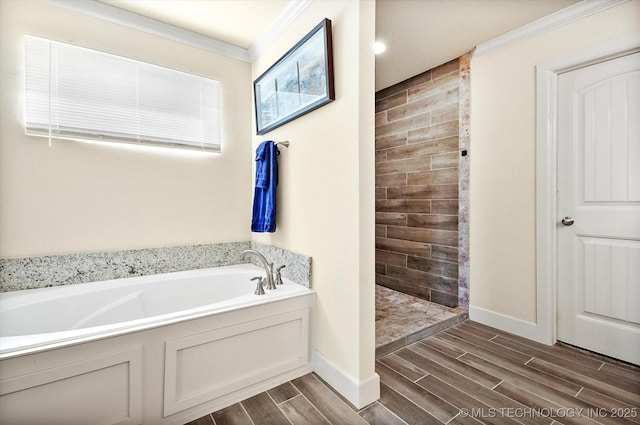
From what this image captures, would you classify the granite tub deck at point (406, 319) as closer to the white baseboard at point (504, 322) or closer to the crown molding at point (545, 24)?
the white baseboard at point (504, 322)

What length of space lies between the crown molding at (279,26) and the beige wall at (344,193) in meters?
0.05

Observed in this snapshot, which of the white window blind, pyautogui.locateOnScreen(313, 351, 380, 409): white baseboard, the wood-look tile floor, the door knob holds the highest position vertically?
the white window blind

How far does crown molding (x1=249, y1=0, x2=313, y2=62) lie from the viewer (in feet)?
6.33

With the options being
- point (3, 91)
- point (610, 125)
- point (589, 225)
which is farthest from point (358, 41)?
point (3, 91)

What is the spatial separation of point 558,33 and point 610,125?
0.75m

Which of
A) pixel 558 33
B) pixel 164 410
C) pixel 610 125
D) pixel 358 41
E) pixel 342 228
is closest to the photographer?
pixel 164 410

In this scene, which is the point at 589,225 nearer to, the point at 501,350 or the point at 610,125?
the point at 610,125

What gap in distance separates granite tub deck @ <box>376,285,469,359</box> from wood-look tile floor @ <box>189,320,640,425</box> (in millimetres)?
95

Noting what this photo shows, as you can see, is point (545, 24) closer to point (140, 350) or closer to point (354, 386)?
point (354, 386)

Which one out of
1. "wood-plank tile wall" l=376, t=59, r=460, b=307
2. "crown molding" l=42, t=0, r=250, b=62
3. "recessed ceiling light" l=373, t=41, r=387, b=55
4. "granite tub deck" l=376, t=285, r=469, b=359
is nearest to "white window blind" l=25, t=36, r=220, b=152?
"crown molding" l=42, t=0, r=250, b=62

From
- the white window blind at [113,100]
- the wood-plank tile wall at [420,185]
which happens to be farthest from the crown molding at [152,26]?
the wood-plank tile wall at [420,185]

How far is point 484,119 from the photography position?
8.28ft

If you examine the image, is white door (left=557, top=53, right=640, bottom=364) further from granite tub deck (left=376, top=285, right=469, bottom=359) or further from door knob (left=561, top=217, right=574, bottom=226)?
granite tub deck (left=376, top=285, right=469, bottom=359)

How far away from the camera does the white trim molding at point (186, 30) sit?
6.40 feet
